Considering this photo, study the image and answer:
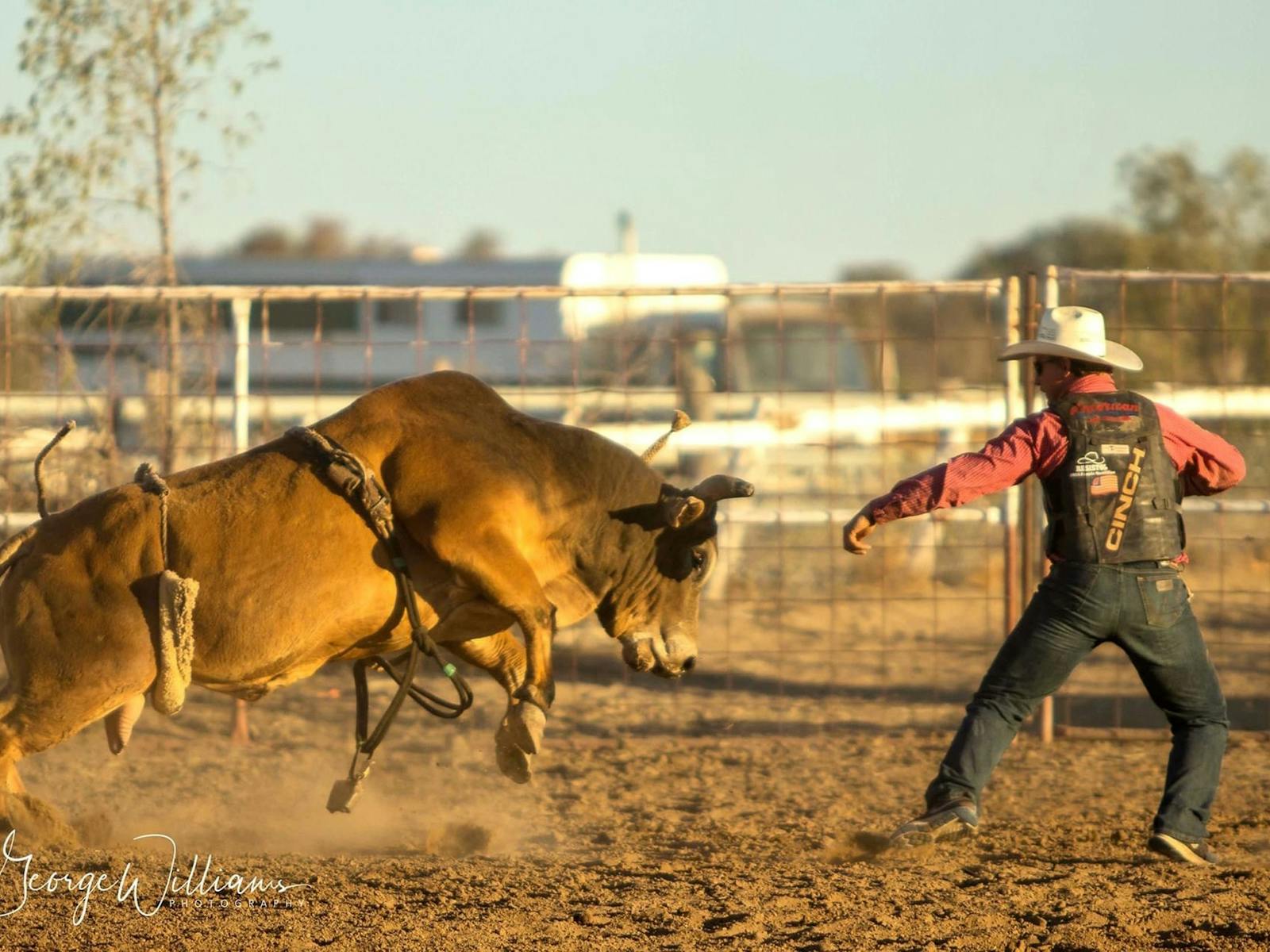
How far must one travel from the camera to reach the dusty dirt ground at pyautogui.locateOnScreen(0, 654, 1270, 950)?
4.36 m

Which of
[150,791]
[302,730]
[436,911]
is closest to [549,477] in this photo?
[436,911]

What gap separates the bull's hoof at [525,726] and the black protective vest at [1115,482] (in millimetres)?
1768

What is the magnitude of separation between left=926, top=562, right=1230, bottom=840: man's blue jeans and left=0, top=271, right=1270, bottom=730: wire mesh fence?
2173 millimetres

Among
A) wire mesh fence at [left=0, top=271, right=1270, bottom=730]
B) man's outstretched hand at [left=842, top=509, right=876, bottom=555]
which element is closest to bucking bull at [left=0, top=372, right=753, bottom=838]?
man's outstretched hand at [left=842, top=509, right=876, bottom=555]

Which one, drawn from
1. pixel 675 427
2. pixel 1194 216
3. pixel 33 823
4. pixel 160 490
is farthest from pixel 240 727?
pixel 1194 216

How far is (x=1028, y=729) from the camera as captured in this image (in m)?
8.08

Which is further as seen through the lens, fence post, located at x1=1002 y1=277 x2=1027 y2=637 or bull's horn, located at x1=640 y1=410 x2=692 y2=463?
fence post, located at x1=1002 y1=277 x2=1027 y2=637

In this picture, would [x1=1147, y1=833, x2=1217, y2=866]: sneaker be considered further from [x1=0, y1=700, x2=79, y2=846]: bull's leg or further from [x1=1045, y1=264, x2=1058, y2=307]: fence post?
[x1=0, y1=700, x2=79, y2=846]: bull's leg

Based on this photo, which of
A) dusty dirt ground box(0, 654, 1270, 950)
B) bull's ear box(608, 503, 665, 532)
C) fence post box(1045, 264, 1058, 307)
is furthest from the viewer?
fence post box(1045, 264, 1058, 307)

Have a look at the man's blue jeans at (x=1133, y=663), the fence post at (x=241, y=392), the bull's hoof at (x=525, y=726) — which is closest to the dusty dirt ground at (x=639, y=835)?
the fence post at (x=241, y=392)

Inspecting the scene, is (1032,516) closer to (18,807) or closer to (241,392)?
(241,392)

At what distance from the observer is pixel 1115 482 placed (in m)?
5.00

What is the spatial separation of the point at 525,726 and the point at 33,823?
1.77 m

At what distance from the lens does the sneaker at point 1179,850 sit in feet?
16.7
